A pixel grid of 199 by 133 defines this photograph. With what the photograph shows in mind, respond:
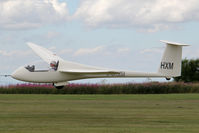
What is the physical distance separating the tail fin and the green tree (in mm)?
26946

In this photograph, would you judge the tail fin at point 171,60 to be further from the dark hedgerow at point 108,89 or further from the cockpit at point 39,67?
the dark hedgerow at point 108,89

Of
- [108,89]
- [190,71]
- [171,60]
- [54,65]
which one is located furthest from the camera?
[190,71]

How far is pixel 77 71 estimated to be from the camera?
40031 mm

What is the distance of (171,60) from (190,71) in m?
29.2

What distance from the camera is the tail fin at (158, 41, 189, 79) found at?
39844mm

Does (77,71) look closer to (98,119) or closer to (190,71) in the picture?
(98,119)

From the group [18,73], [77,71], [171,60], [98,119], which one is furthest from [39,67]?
[98,119]

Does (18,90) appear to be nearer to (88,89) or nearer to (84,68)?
(88,89)

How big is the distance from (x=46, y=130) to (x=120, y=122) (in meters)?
4.50

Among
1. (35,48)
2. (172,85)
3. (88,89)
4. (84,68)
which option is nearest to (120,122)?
(84,68)

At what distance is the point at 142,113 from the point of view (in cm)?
2714

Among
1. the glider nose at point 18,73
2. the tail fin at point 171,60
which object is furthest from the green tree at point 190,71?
the glider nose at point 18,73

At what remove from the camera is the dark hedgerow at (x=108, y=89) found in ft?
161

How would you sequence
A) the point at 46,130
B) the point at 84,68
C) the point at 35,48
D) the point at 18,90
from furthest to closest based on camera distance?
the point at 18,90
the point at 35,48
the point at 84,68
the point at 46,130
